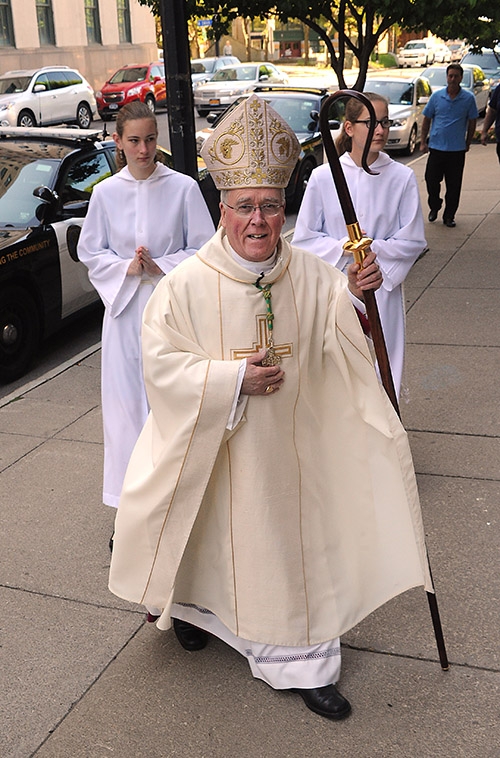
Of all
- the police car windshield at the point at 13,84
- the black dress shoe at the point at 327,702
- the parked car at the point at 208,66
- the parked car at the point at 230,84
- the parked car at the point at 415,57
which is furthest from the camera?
the parked car at the point at 415,57

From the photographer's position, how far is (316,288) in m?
3.29

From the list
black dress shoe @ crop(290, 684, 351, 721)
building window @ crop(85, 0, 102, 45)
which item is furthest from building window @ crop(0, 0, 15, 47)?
black dress shoe @ crop(290, 684, 351, 721)

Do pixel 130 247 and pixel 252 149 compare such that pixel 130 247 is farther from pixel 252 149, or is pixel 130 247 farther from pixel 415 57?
pixel 415 57

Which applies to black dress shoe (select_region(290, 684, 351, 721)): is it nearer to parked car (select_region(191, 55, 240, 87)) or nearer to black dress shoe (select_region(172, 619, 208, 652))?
black dress shoe (select_region(172, 619, 208, 652))

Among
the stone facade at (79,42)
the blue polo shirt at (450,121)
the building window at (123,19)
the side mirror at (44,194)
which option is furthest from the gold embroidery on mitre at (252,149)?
the building window at (123,19)

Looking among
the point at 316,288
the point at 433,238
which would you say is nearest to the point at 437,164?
the point at 433,238

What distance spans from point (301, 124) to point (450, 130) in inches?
192

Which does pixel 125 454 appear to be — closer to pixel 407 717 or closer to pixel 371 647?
pixel 371 647

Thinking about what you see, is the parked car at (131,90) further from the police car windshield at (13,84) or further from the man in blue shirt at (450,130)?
the man in blue shirt at (450,130)

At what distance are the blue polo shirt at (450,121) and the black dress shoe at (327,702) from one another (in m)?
9.19

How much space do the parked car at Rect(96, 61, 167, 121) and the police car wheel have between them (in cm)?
2347

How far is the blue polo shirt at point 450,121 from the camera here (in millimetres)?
11367

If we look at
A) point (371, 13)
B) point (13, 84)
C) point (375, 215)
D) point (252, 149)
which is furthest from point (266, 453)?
point (13, 84)

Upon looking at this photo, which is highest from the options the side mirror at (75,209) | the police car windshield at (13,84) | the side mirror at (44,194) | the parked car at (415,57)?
the side mirror at (44,194)
